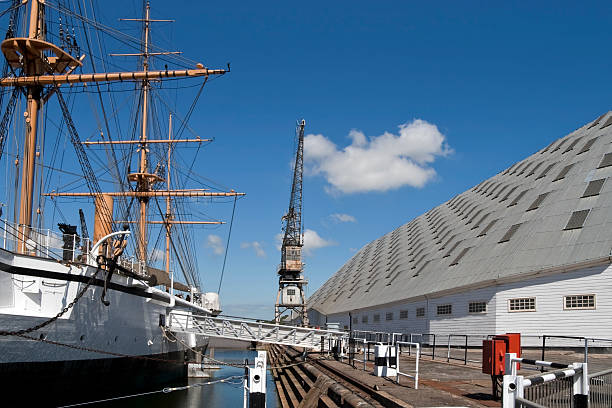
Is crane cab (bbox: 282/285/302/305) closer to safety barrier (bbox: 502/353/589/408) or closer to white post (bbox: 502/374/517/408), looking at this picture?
safety barrier (bbox: 502/353/589/408)

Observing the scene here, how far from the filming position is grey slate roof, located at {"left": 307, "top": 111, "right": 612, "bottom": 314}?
30297 mm

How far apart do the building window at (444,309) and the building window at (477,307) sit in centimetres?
222

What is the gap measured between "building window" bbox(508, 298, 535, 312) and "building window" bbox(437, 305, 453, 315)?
5.38 meters

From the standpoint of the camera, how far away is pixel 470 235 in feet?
139

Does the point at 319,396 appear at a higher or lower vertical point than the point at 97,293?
lower

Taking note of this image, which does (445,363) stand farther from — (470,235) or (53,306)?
(470,235)

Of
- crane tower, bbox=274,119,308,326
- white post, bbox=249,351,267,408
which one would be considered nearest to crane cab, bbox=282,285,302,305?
crane tower, bbox=274,119,308,326

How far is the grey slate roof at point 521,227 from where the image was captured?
30.3m

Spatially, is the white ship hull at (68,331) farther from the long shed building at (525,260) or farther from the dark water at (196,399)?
the long shed building at (525,260)

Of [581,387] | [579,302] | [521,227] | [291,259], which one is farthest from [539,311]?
[291,259]

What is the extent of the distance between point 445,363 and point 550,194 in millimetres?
17166

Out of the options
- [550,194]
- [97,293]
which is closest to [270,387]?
[97,293]

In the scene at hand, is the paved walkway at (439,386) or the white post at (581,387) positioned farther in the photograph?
the paved walkway at (439,386)

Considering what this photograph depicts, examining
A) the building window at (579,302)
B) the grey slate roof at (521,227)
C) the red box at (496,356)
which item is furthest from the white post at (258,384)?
the building window at (579,302)
